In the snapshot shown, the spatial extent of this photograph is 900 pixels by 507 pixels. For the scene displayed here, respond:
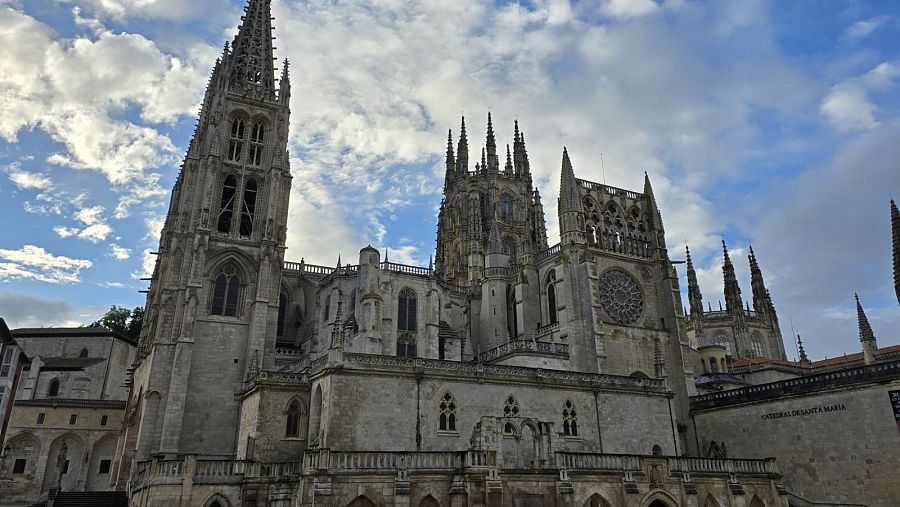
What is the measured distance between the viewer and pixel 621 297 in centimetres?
4316

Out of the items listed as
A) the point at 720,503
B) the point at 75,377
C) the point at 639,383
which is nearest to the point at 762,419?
the point at 639,383

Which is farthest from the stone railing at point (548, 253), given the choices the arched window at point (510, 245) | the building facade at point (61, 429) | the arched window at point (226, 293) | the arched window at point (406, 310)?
the building facade at point (61, 429)

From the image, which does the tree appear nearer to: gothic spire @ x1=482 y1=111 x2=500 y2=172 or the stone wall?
gothic spire @ x1=482 y1=111 x2=500 y2=172

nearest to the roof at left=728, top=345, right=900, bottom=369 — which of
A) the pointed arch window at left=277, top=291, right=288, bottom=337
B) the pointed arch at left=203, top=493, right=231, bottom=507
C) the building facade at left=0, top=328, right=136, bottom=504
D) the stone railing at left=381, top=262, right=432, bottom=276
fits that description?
the stone railing at left=381, top=262, right=432, bottom=276

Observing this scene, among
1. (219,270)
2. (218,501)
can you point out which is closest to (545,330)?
(219,270)

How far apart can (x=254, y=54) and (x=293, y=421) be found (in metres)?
33.7

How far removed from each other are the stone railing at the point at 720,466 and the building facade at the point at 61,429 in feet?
133

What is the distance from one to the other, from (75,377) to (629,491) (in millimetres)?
46119

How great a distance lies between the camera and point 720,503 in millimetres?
26672

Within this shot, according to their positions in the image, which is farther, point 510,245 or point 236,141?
point 510,245

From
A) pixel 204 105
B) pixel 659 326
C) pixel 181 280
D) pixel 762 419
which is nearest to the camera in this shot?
pixel 762 419

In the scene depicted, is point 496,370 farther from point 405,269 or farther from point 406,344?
point 405,269

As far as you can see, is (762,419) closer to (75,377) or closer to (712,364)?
(712,364)

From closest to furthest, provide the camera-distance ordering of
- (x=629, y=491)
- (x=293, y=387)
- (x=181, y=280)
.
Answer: (x=629, y=491), (x=293, y=387), (x=181, y=280)
